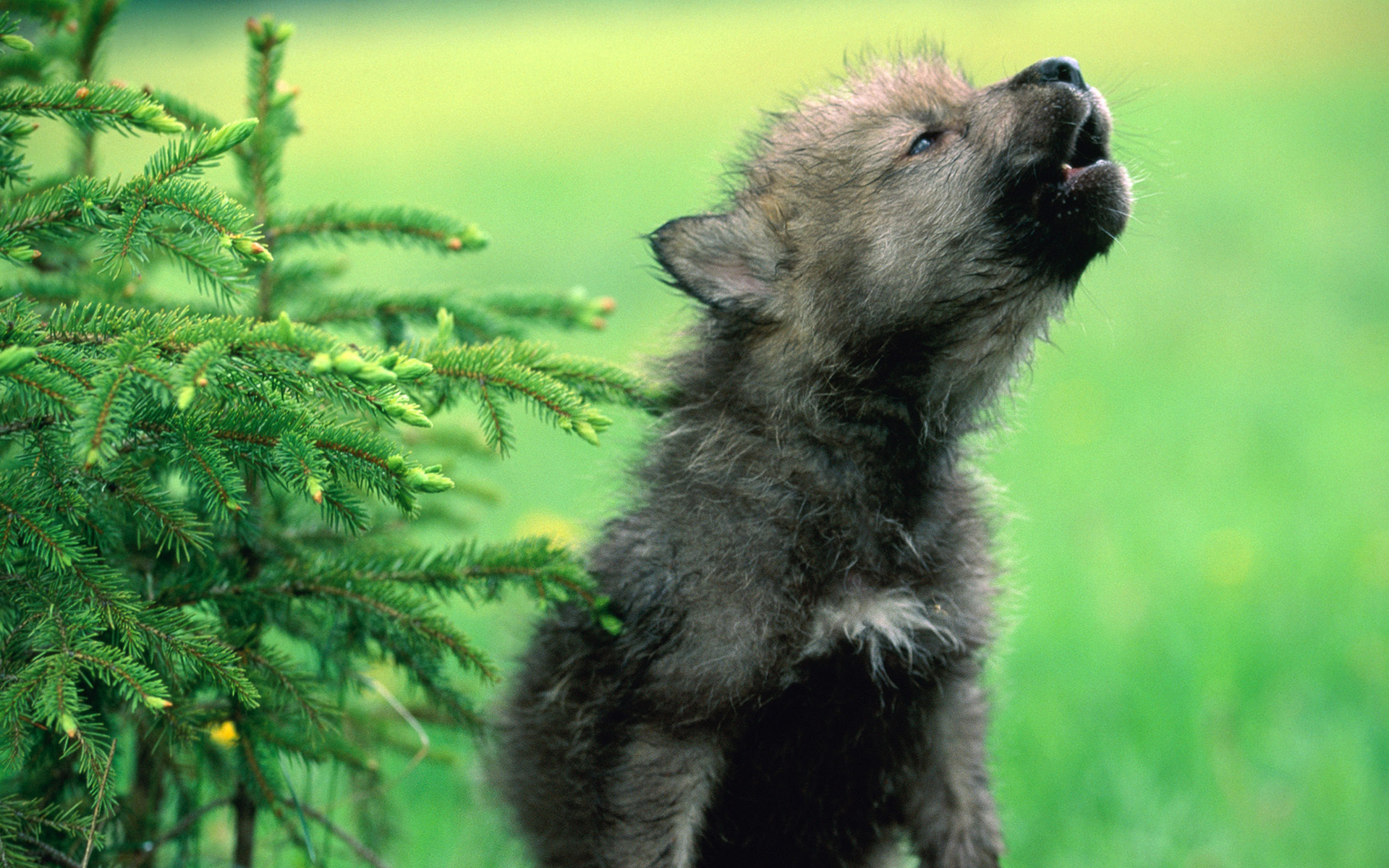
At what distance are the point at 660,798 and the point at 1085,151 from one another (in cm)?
178

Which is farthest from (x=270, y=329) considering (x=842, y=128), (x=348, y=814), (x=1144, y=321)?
(x=1144, y=321)

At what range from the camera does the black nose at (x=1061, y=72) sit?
8.49 feet

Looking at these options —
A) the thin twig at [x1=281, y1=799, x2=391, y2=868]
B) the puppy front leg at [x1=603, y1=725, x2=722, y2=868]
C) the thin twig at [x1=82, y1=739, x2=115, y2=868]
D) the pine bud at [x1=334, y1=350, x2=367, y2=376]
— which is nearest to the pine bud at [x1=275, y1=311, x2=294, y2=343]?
the pine bud at [x1=334, y1=350, x2=367, y2=376]

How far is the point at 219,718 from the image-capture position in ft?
7.92

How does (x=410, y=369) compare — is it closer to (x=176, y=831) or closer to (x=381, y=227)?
(x=381, y=227)

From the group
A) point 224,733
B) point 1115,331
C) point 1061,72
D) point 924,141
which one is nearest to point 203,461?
point 224,733

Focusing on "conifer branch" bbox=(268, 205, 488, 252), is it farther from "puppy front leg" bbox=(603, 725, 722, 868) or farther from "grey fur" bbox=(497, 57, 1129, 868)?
"puppy front leg" bbox=(603, 725, 722, 868)

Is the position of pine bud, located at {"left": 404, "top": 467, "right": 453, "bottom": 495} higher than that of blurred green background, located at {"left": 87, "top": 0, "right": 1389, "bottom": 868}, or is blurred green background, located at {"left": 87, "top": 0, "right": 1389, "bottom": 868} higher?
pine bud, located at {"left": 404, "top": 467, "right": 453, "bottom": 495}

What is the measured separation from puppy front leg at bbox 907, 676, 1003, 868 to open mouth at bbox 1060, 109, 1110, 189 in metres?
1.28

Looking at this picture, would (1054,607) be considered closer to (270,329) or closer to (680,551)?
(680,551)

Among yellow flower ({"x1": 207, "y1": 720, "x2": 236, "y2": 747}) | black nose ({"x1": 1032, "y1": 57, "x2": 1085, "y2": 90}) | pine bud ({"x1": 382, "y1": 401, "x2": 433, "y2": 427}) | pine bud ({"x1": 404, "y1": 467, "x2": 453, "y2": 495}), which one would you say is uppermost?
black nose ({"x1": 1032, "y1": 57, "x2": 1085, "y2": 90})

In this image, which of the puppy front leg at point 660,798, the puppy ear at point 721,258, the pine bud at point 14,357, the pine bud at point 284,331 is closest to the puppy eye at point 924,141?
the puppy ear at point 721,258

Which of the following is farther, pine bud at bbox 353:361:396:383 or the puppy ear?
the puppy ear

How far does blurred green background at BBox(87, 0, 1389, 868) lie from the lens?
379 cm
